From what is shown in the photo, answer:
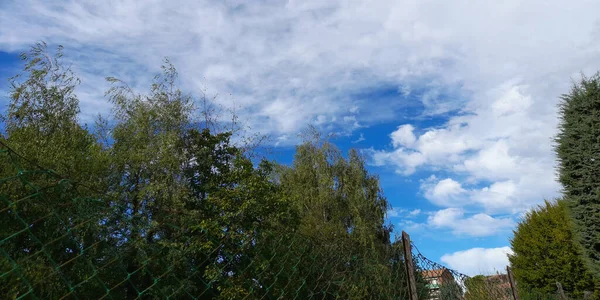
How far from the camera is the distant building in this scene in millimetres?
4201

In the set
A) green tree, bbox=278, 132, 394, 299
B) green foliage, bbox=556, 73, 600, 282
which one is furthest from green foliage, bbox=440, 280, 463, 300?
green tree, bbox=278, 132, 394, 299

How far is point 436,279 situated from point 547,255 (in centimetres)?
897

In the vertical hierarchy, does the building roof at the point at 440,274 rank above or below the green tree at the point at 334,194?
below

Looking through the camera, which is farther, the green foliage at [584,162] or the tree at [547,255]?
the tree at [547,255]

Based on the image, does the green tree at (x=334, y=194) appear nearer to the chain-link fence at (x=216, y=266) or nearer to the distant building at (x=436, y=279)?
the distant building at (x=436, y=279)

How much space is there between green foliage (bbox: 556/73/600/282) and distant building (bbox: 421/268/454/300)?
5.22 meters

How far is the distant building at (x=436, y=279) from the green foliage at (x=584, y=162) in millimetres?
5221

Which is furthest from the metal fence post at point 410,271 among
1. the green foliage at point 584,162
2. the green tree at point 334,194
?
the green tree at point 334,194

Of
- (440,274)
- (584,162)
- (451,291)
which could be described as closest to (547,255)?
(584,162)

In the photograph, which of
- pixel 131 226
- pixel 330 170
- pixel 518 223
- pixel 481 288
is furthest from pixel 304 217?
pixel 131 226

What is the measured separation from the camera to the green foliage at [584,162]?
8.58m

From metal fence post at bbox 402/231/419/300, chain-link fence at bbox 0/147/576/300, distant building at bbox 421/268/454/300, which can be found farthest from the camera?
distant building at bbox 421/268/454/300

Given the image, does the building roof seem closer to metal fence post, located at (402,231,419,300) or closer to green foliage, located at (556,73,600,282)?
metal fence post, located at (402,231,419,300)

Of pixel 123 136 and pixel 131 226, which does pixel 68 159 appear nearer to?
pixel 123 136
